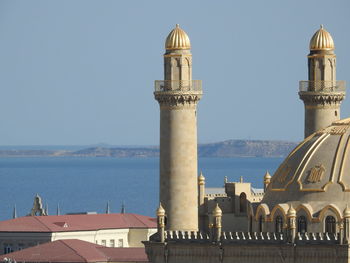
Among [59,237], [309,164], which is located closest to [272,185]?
[309,164]

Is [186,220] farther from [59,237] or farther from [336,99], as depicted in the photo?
[59,237]

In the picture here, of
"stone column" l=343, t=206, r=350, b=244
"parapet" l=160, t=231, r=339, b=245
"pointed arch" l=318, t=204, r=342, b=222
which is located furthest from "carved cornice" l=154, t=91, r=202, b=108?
"stone column" l=343, t=206, r=350, b=244

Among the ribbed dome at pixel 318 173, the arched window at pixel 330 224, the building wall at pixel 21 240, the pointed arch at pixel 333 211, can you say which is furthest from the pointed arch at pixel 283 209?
the building wall at pixel 21 240

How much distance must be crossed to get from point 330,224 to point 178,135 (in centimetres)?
1233

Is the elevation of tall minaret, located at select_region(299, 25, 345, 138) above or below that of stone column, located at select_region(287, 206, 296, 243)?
above

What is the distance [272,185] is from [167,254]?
307 inches

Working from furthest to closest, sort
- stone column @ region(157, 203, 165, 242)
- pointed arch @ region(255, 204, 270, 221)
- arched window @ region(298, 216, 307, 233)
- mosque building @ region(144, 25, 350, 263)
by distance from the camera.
A: stone column @ region(157, 203, 165, 242)
pointed arch @ region(255, 204, 270, 221)
arched window @ region(298, 216, 307, 233)
mosque building @ region(144, 25, 350, 263)

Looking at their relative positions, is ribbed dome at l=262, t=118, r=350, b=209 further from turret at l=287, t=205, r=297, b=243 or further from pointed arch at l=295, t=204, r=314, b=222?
turret at l=287, t=205, r=297, b=243

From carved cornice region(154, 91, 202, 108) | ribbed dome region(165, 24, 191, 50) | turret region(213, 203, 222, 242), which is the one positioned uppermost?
ribbed dome region(165, 24, 191, 50)

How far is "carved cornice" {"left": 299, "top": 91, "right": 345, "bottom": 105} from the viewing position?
13800 centimetres

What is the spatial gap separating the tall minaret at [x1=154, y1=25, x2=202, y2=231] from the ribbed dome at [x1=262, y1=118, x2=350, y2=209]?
5.16 metres

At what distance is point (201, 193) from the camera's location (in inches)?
5408

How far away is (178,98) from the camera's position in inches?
5285

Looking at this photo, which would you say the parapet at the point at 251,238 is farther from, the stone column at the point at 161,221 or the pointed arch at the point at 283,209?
the pointed arch at the point at 283,209
